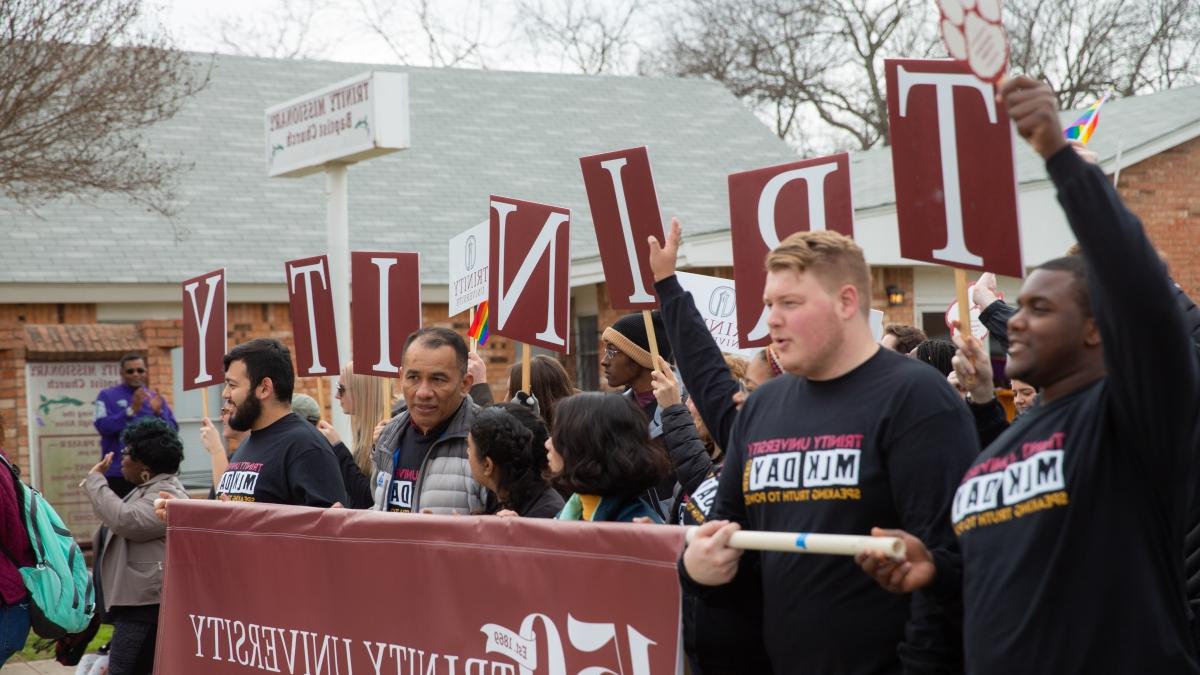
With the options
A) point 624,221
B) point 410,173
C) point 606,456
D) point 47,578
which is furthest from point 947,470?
point 410,173

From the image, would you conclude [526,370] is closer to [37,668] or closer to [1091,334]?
[1091,334]

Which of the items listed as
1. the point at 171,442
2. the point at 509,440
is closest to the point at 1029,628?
the point at 509,440

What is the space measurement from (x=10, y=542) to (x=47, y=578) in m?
0.23

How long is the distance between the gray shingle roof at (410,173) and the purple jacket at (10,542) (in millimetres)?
9443

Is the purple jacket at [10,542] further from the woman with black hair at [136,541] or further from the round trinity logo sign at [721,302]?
the round trinity logo sign at [721,302]

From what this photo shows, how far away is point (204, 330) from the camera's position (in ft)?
26.0

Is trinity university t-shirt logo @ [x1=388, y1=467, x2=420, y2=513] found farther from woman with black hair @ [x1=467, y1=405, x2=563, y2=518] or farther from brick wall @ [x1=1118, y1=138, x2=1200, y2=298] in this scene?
brick wall @ [x1=1118, y1=138, x2=1200, y2=298]

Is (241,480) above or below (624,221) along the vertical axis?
below

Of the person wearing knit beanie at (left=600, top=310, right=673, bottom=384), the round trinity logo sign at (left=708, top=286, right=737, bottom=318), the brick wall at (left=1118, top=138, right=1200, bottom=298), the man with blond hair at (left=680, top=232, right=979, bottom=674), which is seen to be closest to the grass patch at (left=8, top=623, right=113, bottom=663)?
the person wearing knit beanie at (left=600, top=310, right=673, bottom=384)

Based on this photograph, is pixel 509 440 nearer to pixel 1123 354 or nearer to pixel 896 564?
pixel 896 564

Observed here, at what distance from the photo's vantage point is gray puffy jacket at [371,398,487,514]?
561 cm

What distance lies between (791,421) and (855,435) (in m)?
0.20

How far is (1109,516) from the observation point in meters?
2.82

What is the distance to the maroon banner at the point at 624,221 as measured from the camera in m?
5.67
